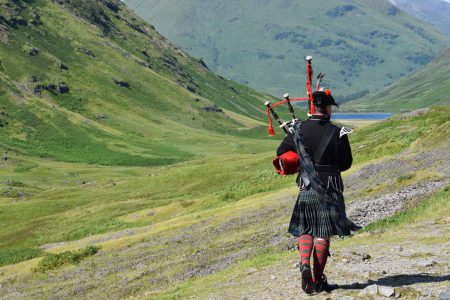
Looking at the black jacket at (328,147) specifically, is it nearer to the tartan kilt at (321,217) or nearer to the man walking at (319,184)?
the man walking at (319,184)

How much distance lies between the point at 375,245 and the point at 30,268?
120 feet

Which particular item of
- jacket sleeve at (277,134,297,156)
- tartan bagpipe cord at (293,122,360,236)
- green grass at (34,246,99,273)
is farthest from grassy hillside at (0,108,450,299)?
jacket sleeve at (277,134,297,156)

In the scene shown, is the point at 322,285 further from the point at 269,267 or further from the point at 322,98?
the point at 269,267

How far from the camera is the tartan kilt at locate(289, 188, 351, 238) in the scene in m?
14.9

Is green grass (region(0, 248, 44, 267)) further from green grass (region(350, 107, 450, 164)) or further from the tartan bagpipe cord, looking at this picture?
the tartan bagpipe cord

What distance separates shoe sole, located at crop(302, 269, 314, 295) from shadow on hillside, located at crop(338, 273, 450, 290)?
0.93 metres

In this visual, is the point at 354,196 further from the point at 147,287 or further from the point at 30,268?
the point at 30,268

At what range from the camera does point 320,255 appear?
14891 millimetres

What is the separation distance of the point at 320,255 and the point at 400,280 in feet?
7.99

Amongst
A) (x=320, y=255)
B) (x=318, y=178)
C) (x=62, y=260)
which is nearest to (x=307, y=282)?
(x=320, y=255)

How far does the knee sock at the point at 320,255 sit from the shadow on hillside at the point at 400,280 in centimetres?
103

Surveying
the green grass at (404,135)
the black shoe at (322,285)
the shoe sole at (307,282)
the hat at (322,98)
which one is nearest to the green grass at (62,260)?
the green grass at (404,135)

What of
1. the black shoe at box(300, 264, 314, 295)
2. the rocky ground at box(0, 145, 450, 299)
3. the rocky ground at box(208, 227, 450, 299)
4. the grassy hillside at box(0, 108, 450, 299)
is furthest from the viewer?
the grassy hillside at box(0, 108, 450, 299)

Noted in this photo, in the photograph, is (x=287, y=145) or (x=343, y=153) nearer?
(x=343, y=153)
